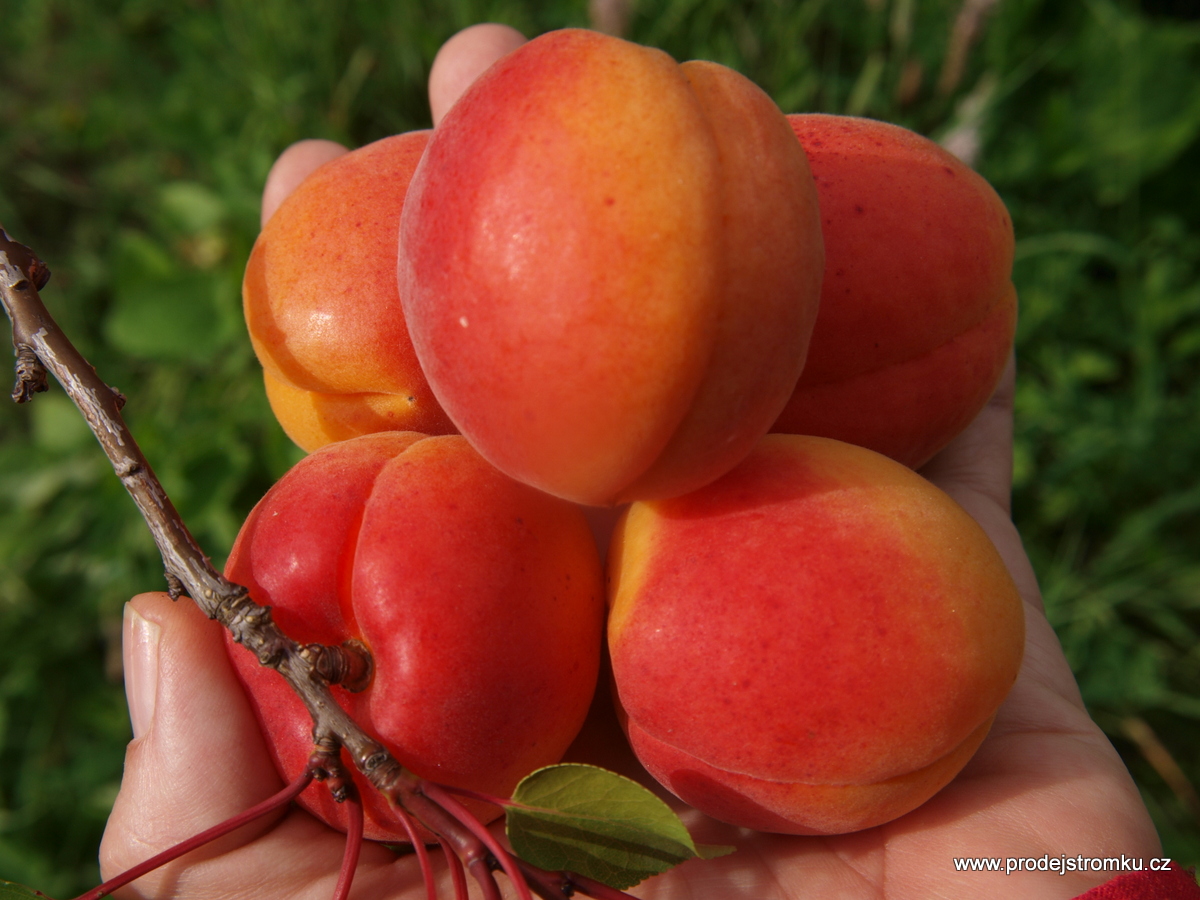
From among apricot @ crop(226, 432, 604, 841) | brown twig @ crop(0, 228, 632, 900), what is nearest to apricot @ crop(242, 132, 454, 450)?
apricot @ crop(226, 432, 604, 841)

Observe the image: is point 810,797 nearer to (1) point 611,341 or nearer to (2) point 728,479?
(2) point 728,479

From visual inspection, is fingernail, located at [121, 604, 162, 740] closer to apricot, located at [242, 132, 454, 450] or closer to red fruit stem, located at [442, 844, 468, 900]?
apricot, located at [242, 132, 454, 450]

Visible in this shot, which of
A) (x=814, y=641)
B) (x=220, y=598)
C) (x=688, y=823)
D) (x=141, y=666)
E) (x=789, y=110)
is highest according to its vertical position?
(x=220, y=598)

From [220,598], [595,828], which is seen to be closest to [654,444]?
[595,828]

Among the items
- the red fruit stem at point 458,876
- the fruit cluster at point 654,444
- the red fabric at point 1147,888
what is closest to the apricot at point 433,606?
the fruit cluster at point 654,444

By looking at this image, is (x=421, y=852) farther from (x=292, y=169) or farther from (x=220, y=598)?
(x=292, y=169)

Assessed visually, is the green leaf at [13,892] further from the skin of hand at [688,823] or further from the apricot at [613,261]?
the apricot at [613,261]

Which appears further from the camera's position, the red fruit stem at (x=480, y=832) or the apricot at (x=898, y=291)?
the apricot at (x=898, y=291)

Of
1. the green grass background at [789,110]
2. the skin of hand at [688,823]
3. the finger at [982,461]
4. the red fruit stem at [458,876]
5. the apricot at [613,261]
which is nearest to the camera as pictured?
the apricot at [613,261]
